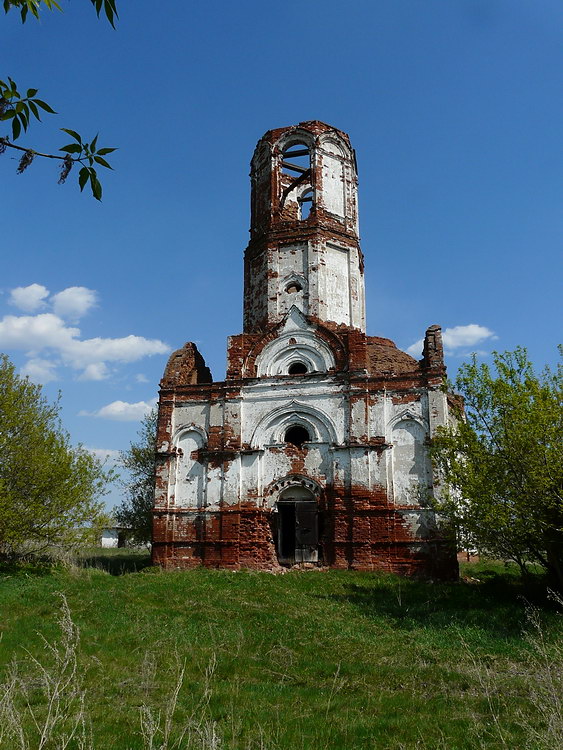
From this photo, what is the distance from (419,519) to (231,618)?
6981 millimetres

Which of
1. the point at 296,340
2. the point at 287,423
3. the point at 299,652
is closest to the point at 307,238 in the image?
the point at 296,340

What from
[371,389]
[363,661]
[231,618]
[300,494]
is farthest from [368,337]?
[363,661]

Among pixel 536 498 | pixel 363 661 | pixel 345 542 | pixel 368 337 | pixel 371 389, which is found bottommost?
pixel 363 661

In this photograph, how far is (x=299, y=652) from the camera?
10.3m

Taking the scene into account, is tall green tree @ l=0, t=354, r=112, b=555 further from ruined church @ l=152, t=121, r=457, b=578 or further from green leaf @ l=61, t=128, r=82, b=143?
green leaf @ l=61, t=128, r=82, b=143

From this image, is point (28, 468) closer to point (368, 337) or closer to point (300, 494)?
point (300, 494)

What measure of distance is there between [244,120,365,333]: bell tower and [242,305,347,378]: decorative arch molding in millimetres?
435

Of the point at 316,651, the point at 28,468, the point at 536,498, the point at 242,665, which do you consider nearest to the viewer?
the point at 242,665

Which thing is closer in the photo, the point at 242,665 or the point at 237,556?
the point at 242,665

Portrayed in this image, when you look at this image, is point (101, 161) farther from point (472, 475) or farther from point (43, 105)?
point (472, 475)

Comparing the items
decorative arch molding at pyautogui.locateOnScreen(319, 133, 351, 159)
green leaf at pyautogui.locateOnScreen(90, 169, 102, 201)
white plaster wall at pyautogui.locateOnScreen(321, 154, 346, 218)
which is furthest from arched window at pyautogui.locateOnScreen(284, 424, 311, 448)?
green leaf at pyautogui.locateOnScreen(90, 169, 102, 201)

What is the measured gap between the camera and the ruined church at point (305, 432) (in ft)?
58.1

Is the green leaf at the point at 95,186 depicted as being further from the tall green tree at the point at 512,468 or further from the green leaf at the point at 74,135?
the tall green tree at the point at 512,468

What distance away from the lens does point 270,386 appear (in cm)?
1972
